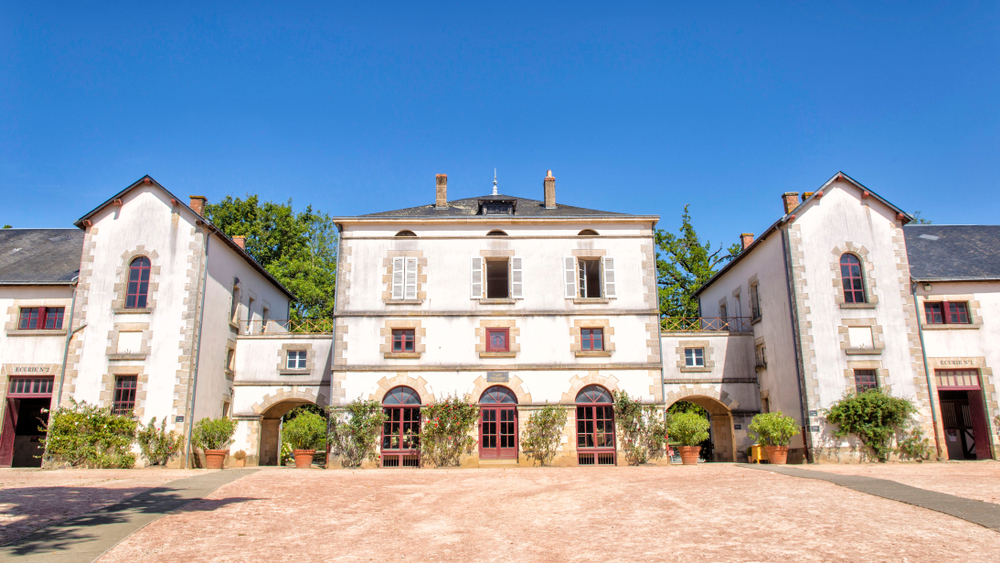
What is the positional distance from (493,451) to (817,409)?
9442 millimetres

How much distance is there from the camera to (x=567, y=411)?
2041 cm

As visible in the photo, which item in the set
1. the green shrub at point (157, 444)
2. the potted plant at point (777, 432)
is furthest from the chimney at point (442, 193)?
the potted plant at point (777, 432)

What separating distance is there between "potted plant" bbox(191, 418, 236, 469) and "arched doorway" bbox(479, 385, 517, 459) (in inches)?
300

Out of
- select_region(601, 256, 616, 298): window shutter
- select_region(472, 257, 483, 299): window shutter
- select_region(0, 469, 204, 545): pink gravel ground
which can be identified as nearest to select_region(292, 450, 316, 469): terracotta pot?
select_region(0, 469, 204, 545): pink gravel ground

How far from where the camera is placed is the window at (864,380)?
19812 mm

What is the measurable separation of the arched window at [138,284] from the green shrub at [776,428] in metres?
18.6

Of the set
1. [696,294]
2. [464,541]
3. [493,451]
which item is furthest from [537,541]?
[696,294]

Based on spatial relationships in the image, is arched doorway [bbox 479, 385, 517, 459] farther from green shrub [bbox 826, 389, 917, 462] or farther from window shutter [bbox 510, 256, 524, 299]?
green shrub [bbox 826, 389, 917, 462]

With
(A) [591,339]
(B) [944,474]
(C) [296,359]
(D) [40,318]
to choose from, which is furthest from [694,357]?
(D) [40,318]

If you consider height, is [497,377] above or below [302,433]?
above

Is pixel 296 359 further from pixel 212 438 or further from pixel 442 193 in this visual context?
pixel 442 193

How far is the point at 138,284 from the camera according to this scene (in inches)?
817

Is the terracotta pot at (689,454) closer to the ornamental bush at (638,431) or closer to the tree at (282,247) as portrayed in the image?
the ornamental bush at (638,431)

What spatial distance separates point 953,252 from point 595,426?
13630 millimetres
